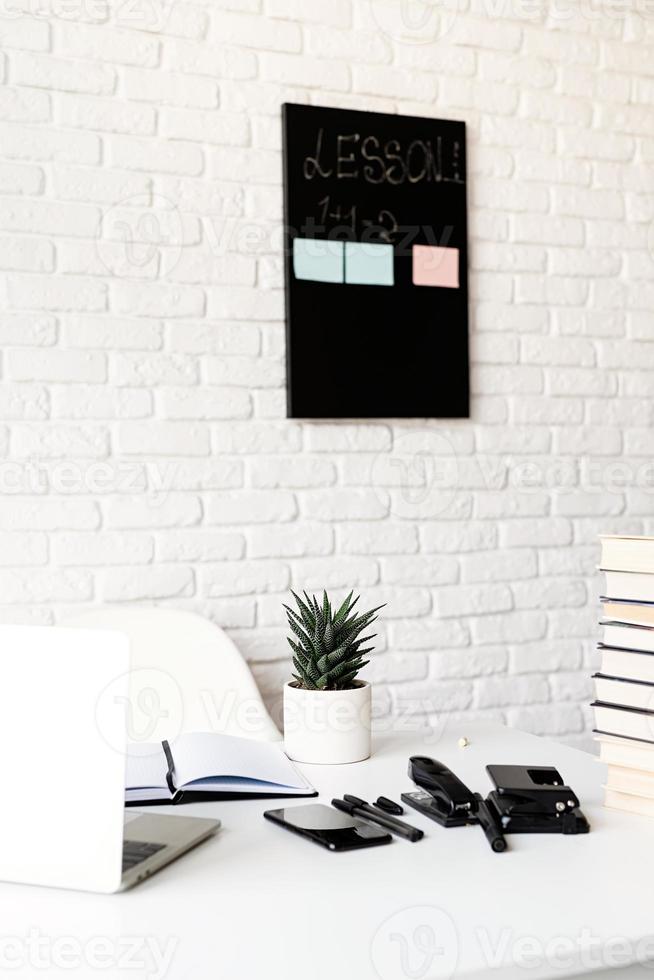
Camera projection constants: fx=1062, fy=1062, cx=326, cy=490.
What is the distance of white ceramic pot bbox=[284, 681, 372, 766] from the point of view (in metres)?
1.59

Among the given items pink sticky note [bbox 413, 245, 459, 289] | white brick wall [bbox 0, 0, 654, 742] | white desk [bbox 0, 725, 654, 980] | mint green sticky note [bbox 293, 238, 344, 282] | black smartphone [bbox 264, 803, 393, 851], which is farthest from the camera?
pink sticky note [bbox 413, 245, 459, 289]

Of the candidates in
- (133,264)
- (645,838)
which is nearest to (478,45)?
(133,264)

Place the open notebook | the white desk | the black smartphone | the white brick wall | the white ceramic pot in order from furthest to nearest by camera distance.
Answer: the white brick wall < the white ceramic pot < the open notebook < the black smartphone < the white desk

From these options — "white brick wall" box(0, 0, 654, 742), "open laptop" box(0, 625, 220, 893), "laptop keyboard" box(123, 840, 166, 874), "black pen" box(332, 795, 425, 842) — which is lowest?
"black pen" box(332, 795, 425, 842)

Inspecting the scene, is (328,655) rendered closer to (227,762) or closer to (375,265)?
(227,762)

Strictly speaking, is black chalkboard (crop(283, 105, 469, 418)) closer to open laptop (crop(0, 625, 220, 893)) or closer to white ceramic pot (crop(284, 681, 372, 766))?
white ceramic pot (crop(284, 681, 372, 766))

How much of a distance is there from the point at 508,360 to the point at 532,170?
46cm

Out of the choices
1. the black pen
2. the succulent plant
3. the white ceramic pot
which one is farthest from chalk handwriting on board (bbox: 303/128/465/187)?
the black pen

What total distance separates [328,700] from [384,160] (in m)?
1.30

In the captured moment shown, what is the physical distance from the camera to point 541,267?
2.54 m

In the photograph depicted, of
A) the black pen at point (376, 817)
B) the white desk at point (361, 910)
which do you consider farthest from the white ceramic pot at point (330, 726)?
the white desk at point (361, 910)

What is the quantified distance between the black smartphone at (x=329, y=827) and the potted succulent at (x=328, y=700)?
26cm

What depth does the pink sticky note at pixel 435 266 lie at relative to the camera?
239 cm

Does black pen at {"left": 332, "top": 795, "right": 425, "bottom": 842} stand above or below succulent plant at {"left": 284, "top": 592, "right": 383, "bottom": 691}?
below
